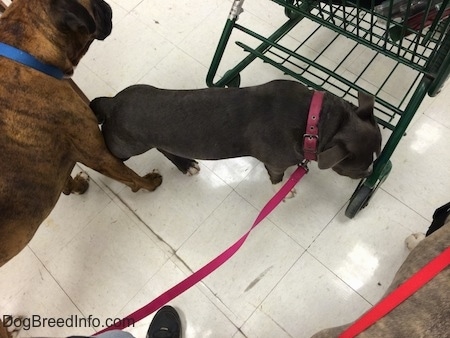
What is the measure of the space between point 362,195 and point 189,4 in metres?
1.88

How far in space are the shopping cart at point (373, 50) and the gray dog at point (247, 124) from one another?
0.51ft

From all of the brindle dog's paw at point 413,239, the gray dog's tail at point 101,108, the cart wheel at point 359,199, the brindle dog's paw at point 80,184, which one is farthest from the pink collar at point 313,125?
the brindle dog's paw at point 80,184

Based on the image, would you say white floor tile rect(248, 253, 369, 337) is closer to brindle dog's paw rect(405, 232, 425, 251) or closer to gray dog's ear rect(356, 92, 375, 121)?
brindle dog's paw rect(405, 232, 425, 251)

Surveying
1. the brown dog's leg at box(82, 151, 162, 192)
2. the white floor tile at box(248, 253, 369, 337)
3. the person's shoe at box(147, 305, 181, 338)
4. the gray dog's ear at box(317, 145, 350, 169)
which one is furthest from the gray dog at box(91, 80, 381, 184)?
the person's shoe at box(147, 305, 181, 338)

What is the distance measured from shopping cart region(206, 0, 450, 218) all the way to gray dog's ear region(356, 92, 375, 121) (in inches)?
4.7

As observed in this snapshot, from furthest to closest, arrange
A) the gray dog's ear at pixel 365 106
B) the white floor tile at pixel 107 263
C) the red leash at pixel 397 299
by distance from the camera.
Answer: the white floor tile at pixel 107 263 → the gray dog's ear at pixel 365 106 → the red leash at pixel 397 299

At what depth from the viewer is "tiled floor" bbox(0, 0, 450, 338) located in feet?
5.61

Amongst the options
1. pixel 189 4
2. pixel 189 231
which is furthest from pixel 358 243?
pixel 189 4

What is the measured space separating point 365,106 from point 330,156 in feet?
0.95

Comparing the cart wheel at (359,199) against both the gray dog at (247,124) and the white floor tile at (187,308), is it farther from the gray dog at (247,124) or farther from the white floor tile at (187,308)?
the white floor tile at (187,308)

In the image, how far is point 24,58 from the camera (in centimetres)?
136

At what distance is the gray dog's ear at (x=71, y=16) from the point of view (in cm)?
139

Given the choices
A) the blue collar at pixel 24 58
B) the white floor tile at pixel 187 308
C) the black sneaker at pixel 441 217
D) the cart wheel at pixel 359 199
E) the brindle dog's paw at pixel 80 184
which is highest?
the blue collar at pixel 24 58

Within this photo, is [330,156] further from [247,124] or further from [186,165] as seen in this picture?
[186,165]
